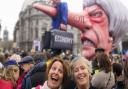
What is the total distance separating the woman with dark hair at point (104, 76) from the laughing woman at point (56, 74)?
1.70 metres

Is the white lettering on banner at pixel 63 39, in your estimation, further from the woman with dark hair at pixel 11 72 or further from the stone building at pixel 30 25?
the stone building at pixel 30 25

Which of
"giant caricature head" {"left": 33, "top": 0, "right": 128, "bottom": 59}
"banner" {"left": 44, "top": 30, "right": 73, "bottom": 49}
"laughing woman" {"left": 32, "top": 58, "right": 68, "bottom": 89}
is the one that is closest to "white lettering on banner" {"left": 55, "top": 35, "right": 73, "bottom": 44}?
"banner" {"left": 44, "top": 30, "right": 73, "bottom": 49}

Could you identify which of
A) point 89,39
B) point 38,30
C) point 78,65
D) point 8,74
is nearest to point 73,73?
point 78,65

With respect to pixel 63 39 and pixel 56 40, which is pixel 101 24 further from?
pixel 56 40

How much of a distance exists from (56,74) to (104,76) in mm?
2034

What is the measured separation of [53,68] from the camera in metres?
5.04

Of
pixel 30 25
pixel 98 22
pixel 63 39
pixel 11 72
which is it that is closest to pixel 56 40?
pixel 63 39

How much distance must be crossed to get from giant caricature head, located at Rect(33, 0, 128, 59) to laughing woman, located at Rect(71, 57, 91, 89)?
52.6ft

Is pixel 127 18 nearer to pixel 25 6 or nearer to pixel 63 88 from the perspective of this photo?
pixel 63 88

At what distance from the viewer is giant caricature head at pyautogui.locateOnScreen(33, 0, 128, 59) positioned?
2144 centimetres

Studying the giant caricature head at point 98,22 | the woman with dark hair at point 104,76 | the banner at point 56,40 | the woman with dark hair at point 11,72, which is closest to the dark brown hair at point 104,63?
the woman with dark hair at point 104,76

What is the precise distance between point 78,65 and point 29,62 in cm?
299

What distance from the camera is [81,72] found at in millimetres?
4922

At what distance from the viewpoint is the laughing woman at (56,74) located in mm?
4926
